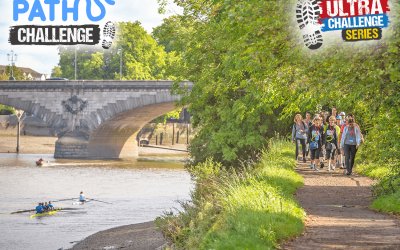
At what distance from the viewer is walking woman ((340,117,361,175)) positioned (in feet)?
89.1

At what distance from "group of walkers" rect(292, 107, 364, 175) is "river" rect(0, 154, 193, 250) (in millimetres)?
4645

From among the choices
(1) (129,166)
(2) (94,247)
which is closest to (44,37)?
(2) (94,247)

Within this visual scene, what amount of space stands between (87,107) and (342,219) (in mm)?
76172

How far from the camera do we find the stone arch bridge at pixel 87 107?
8925 centimetres

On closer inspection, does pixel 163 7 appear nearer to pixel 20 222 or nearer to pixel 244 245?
pixel 20 222

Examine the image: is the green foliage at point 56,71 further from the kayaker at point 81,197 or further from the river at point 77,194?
the kayaker at point 81,197

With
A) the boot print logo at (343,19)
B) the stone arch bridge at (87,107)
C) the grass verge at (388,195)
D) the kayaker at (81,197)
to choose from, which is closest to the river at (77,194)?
the kayaker at (81,197)

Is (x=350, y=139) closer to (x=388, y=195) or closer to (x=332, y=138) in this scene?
(x=332, y=138)

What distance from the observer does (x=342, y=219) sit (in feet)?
57.3

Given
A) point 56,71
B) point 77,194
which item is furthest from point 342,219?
point 56,71

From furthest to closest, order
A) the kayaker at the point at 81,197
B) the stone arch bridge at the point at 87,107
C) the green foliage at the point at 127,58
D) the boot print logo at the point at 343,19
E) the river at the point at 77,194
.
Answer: the green foliage at the point at 127,58
the stone arch bridge at the point at 87,107
the kayaker at the point at 81,197
the river at the point at 77,194
the boot print logo at the point at 343,19

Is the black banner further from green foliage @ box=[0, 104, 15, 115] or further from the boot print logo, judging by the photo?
green foliage @ box=[0, 104, 15, 115]

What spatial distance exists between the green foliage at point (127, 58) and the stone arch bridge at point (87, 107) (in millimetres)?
14938

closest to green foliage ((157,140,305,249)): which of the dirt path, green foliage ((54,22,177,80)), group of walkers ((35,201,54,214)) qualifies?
the dirt path
